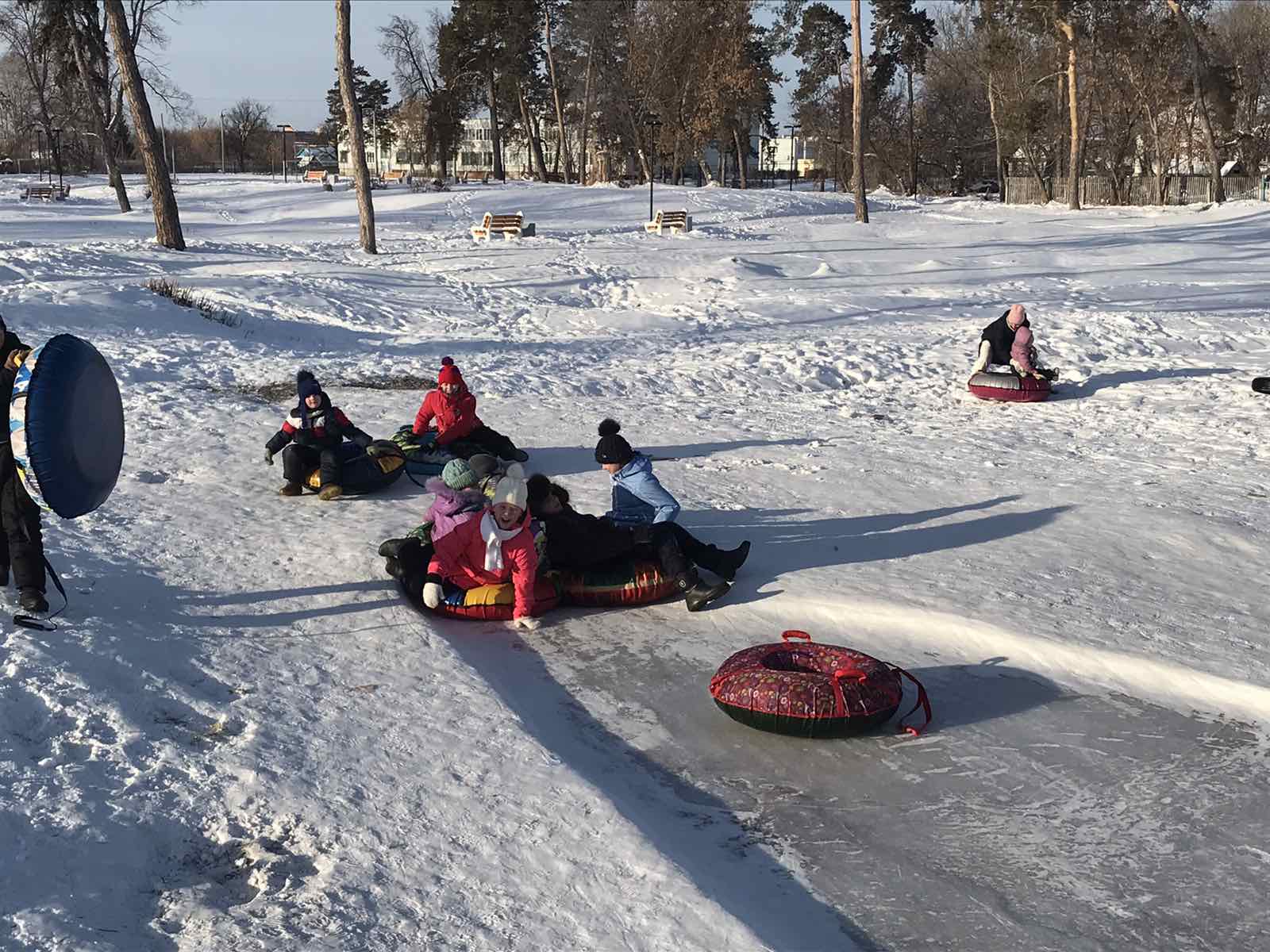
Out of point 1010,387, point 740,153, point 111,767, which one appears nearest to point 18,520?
point 111,767

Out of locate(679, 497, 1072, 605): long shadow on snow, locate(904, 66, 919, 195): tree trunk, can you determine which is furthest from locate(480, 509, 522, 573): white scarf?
locate(904, 66, 919, 195): tree trunk

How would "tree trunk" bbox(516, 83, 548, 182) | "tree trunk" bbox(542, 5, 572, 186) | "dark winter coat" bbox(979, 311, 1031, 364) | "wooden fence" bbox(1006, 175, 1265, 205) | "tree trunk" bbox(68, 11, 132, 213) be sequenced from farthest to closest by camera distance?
"tree trunk" bbox(516, 83, 548, 182), "tree trunk" bbox(542, 5, 572, 186), "wooden fence" bbox(1006, 175, 1265, 205), "tree trunk" bbox(68, 11, 132, 213), "dark winter coat" bbox(979, 311, 1031, 364)

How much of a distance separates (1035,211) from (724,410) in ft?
113

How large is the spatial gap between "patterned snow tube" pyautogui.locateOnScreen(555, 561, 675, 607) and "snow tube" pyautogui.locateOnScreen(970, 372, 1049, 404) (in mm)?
8266

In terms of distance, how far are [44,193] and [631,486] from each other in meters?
42.3

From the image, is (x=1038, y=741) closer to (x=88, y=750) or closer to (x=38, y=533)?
(x=88, y=750)

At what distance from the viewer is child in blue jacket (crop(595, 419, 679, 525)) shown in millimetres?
8188

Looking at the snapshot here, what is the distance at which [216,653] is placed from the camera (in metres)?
6.75

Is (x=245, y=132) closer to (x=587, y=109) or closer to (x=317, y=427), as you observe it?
(x=587, y=109)

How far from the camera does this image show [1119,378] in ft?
53.0

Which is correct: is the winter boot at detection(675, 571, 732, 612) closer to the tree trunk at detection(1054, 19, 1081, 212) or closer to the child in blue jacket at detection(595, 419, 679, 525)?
the child in blue jacket at detection(595, 419, 679, 525)

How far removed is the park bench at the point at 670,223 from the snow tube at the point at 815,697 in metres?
26.6

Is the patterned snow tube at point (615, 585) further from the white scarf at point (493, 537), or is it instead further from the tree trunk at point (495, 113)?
the tree trunk at point (495, 113)

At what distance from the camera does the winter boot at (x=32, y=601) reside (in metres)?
6.73
